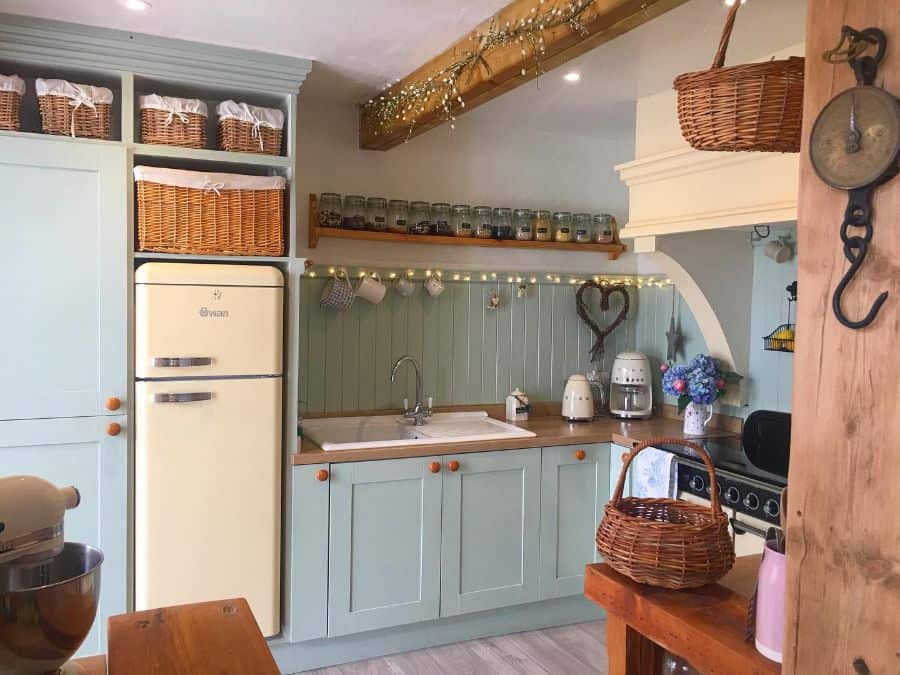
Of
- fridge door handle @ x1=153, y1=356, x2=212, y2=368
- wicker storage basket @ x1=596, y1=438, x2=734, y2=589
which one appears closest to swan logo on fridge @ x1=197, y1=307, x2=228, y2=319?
fridge door handle @ x1=153, y1=356, x2=212, y2=368

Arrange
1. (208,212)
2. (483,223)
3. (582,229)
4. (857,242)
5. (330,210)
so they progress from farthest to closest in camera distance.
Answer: (582,229), (483,223), (330,210), (208,212), (857,242)

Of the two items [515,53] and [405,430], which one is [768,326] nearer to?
[405,430]

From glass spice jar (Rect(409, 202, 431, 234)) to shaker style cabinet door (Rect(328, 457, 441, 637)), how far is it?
3.64ft

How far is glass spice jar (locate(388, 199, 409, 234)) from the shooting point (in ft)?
11.7

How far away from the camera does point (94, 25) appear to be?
2.60 metres

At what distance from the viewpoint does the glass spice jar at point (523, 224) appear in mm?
3863

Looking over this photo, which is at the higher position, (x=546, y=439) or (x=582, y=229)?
(x=582, y=229)

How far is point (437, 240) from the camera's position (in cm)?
363

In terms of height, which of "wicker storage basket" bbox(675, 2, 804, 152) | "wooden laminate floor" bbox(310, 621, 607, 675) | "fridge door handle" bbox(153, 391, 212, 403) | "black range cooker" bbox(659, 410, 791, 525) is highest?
"wicker storage basket" bbox(675, 2, 804, 152)

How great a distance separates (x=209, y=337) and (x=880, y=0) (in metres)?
2.28

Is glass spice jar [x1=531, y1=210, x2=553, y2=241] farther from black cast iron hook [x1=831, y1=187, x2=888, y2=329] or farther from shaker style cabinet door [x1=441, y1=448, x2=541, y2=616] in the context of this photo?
black cast iron hook [x1=831, y1=187, x2=888, y2=329]

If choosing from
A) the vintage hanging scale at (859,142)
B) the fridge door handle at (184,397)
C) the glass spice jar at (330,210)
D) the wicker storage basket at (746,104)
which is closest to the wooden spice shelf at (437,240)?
the glass spice jar at (330,210)

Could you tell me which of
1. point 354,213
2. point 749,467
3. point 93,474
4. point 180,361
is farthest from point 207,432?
point 749,467

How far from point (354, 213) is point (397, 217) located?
203mm
